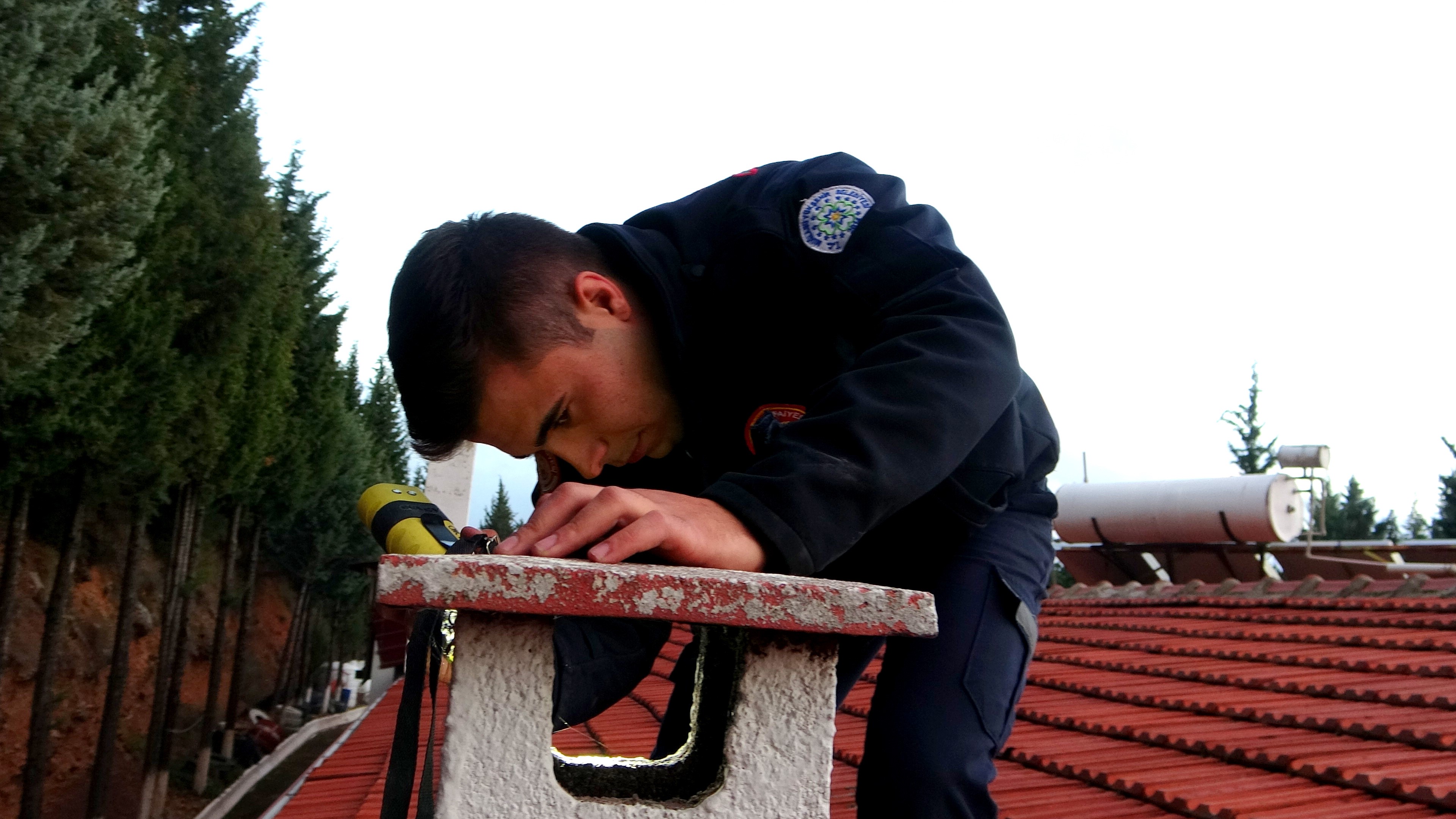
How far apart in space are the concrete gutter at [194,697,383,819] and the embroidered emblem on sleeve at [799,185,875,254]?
992 centimetres

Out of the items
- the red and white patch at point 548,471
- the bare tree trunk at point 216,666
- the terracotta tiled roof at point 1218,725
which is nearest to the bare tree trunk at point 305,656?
the bare tree trunk at point 216,666

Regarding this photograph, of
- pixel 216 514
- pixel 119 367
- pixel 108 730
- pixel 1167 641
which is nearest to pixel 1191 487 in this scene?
pixel 1167 641

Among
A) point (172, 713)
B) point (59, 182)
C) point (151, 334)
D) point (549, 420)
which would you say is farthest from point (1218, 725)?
point (172, 713)

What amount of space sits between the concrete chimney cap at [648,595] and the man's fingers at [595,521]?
0.16 feet

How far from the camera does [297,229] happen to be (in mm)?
19484

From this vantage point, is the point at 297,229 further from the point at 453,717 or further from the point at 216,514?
the point at 453,717

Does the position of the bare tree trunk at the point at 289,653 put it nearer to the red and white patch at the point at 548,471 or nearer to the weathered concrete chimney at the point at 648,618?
the red and white patch at the point at 548,471

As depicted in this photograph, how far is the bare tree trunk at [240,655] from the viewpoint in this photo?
60.1 ft

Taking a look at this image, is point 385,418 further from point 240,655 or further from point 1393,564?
point 1393,564

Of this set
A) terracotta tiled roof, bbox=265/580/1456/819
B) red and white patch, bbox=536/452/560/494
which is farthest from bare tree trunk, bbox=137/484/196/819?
red and white patch, bbox=536/452/560/494

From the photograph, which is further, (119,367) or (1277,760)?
(119,367)

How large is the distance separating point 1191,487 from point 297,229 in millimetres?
15359

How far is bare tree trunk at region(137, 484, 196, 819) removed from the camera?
13742 mm

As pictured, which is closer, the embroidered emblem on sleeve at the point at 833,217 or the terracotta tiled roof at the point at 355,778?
the embroidered emblem on sleeve at the point at 833,217
